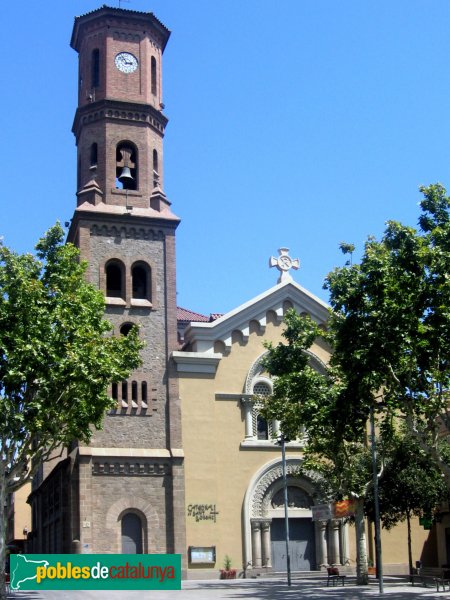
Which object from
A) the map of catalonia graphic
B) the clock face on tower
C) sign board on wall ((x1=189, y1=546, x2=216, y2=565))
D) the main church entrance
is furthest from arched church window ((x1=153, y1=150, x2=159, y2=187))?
the map of catalonia graphic

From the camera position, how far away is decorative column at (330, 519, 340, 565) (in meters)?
46.2

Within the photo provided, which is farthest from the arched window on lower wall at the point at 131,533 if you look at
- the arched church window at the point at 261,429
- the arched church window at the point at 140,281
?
the arched church window at the point at 140,281

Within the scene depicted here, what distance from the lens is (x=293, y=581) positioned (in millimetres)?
41812

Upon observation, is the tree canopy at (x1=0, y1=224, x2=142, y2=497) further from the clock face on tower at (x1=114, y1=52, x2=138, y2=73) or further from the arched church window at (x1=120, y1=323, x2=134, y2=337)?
the clock face on tower at (x1=114, y1=52, x2=138, y2=73)

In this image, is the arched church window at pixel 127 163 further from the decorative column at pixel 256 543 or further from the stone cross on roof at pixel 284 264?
the decorative column at pixel 256 543

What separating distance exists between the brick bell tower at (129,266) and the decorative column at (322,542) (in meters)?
7.69

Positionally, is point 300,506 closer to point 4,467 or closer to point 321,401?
point 321,401

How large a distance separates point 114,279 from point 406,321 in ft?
71.4

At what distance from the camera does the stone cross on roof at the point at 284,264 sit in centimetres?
4962

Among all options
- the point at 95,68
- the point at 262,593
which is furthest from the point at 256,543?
the point at 95,68

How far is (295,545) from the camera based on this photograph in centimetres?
4653

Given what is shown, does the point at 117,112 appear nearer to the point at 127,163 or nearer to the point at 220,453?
the point at 127,163

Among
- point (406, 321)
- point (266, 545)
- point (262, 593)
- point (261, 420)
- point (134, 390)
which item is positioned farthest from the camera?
point (261, 420)

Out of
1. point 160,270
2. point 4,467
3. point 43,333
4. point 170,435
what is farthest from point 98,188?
point 4,467
